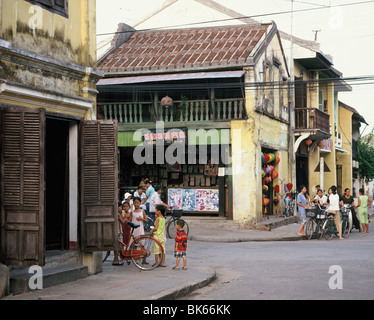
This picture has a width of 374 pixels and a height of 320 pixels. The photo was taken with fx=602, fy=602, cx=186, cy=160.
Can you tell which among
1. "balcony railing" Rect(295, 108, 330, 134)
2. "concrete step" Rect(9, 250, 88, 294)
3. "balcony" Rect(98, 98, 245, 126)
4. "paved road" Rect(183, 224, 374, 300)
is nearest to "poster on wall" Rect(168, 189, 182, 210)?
"balcony" Rect(98, 98, 245, 126)

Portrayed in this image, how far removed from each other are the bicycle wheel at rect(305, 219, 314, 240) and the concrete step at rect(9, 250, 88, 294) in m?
10.4

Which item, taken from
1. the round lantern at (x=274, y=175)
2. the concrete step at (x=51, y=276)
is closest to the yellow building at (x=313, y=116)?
the round lantern at (x=274, y=175)

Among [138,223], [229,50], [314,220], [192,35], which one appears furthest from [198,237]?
[192,35]

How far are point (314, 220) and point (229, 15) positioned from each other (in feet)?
39.4

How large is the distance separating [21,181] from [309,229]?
41.1 feet

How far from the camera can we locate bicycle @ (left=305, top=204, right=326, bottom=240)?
1966 centimetres

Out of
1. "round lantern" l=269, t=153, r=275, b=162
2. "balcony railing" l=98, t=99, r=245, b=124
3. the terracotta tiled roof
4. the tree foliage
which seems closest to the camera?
"balcony railing" l=98, t=99, r=245, b=124

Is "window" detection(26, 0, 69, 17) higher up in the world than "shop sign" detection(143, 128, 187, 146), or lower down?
higher up

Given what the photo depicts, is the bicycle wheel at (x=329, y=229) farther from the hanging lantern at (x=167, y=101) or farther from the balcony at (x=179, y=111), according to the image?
the hanging lantern at (x=167, y=101)

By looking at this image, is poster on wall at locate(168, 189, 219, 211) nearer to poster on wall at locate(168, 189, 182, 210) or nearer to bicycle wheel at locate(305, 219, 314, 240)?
poster on wall at locate(168, 189, 182, 210)

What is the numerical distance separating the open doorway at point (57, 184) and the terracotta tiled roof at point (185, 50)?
11.6 metres

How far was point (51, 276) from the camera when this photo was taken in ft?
33.0

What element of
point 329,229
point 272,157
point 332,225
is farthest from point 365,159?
point 329,229
